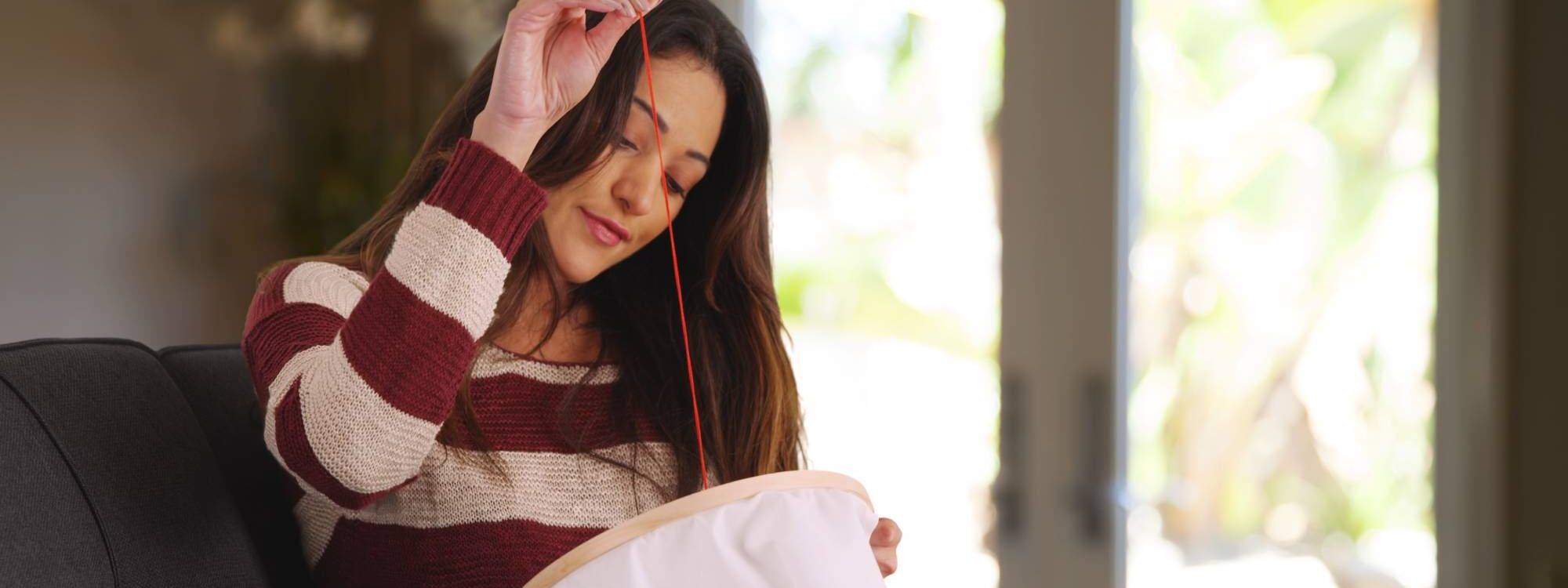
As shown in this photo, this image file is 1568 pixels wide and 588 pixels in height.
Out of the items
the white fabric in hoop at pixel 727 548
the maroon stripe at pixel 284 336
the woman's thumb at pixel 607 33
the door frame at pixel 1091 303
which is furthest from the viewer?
the door frame at pixel 1091 303

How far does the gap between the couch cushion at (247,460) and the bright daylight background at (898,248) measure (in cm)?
132

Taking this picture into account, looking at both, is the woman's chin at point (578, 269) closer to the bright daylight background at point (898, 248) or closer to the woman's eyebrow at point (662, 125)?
the woman's eyebrow at point (662, 125)

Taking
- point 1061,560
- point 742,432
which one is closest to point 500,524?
point 742,432

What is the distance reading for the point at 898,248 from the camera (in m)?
2.31

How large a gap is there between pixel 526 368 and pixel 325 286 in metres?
0.24

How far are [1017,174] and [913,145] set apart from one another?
27 centimetres

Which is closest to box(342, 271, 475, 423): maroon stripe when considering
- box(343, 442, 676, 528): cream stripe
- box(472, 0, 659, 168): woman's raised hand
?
box(472, 0, 659, 168): woman's raised hand

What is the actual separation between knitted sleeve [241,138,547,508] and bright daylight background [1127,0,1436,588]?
4.57 ft

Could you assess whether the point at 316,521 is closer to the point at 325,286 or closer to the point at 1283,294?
the point at 325,286

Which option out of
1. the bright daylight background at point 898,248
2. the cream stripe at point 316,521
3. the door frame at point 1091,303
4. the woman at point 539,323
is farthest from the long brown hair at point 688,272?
the bright daylight background at point 898,248

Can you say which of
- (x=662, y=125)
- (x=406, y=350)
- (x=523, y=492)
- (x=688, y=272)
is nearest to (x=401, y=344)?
(x=406, y=350)

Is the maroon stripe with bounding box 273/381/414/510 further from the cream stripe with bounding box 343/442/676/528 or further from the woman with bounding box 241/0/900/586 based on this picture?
the cream stripe with bounding box 343/442/676/528

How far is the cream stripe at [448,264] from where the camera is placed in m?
0.81

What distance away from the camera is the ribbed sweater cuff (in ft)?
2.75
